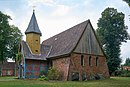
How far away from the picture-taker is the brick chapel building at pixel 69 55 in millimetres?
28594

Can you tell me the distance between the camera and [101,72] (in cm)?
3145

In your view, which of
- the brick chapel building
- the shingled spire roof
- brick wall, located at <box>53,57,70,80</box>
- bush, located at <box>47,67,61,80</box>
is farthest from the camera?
the shingled spire roof

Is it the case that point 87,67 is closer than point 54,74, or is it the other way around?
point 54,74

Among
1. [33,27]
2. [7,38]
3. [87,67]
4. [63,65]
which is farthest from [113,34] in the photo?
[7,38]

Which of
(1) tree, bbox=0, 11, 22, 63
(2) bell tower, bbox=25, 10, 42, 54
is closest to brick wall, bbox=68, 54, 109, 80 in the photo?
(2) bell tower, bbox=25, 10, 42, 54

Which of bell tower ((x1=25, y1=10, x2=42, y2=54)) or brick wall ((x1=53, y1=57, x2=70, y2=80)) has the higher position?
bell tower ((x1=25, y1=10, x2=42, y2=54))

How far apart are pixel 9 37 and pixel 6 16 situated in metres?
5.98

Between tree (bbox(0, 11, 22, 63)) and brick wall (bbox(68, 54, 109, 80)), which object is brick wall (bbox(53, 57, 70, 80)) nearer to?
brick wall (bbox(68, 54, 109, 80))

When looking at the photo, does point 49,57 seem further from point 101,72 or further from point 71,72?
point 101,72

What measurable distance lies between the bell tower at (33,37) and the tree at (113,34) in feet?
57.1

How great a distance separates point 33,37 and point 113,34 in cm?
→ 1944

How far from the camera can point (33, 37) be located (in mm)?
34656

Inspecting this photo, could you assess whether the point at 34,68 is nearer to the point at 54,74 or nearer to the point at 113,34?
the point at 54,74

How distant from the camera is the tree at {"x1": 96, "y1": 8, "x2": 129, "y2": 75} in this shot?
147ft
